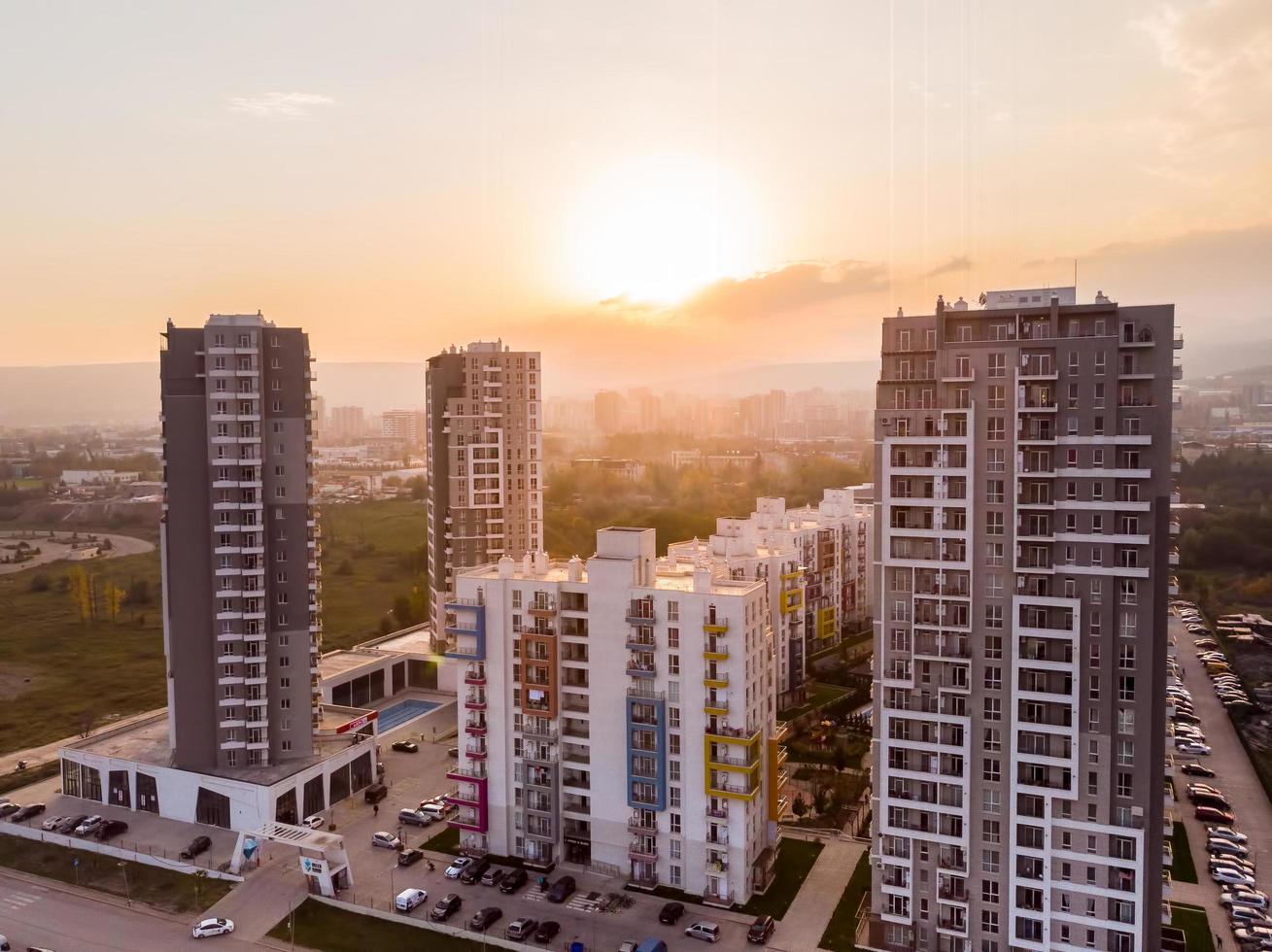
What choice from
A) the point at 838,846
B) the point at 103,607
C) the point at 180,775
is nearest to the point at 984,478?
the point at 838,846

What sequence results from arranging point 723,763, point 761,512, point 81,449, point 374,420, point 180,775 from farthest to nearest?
point 374,420 < point 81,449 < point 761,512 < point 180,775 < point 723,763

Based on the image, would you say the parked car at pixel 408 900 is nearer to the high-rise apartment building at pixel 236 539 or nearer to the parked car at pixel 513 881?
the parked car at pixel 513 881

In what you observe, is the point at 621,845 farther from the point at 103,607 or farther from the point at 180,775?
the point at 103,607

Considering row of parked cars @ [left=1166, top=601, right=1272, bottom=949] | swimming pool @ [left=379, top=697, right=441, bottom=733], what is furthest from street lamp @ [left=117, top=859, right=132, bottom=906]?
row of parked cars @ [left=1166, top=601, right=1272, bottom=949]

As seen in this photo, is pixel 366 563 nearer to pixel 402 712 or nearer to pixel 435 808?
pixel 402 712

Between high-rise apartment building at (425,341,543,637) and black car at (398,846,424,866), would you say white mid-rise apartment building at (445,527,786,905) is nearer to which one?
black car at (398,846,424,866)

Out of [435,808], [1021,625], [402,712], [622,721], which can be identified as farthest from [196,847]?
[1021,625]
